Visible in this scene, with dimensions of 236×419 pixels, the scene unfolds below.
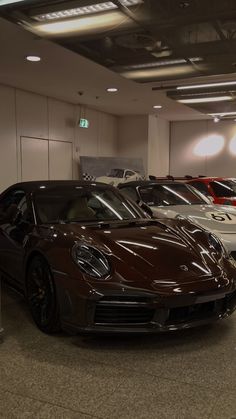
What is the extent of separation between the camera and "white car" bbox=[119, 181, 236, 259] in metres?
5.06

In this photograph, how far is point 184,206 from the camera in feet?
Answer: 18.7

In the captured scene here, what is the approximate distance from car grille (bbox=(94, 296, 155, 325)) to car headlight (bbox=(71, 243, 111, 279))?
0.18 metres

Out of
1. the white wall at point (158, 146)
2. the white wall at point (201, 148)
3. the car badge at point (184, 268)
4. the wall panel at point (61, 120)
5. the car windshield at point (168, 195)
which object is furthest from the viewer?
the white wall at point (201, 148)

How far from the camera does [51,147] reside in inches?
434

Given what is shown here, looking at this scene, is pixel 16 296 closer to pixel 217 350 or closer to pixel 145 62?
pixel 217 350

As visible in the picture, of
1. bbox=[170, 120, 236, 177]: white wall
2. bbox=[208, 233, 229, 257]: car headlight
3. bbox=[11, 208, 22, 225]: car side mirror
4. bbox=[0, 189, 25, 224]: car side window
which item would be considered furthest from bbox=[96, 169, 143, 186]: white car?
bbox=[208, 233, 229, 257]: car headlight

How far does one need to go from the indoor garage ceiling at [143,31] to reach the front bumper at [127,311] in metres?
2.82

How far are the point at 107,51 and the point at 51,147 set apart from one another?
18.3 ft

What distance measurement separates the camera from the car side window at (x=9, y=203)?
389 centimetres

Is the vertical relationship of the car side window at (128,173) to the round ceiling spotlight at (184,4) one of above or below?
below

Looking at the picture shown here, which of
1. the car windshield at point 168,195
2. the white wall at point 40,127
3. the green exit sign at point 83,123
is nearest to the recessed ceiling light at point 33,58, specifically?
the white wall at point 40,127

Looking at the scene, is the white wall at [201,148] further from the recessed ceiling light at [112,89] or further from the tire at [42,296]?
the tire at [42,296]

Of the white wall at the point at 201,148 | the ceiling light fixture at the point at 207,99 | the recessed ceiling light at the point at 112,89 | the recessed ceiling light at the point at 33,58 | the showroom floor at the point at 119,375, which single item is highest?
the recessed ceiling light at the point at 33,58

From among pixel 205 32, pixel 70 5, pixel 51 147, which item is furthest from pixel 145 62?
pixel 51 147
